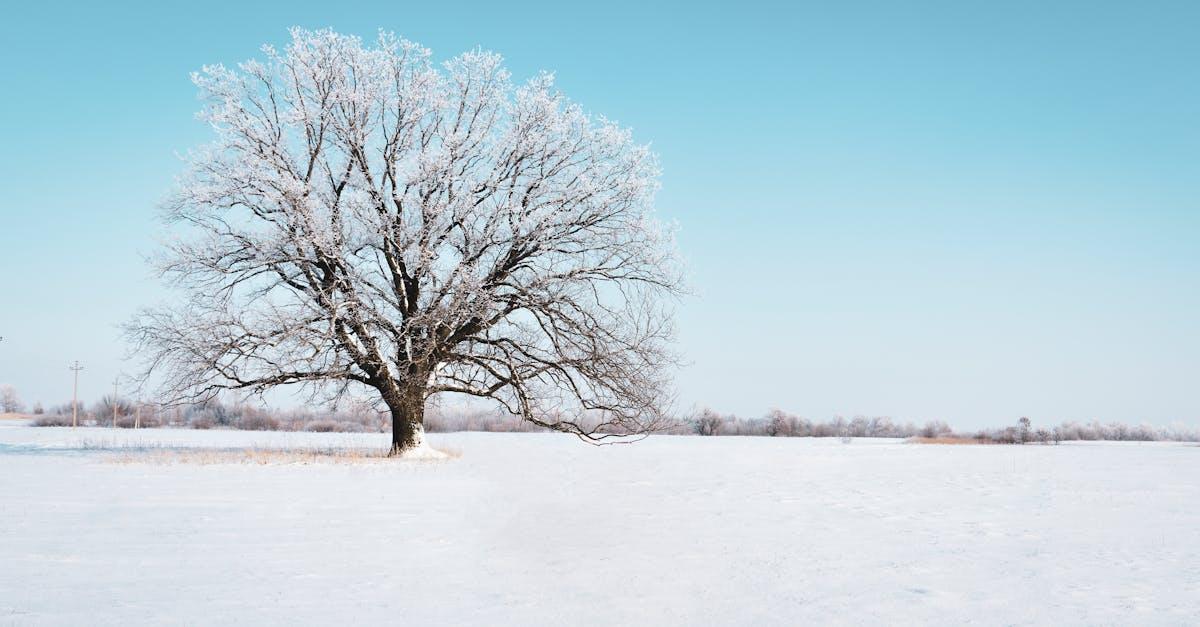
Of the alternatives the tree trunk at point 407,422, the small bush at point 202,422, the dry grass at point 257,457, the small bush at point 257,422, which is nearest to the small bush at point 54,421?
the small bush at point 202,422

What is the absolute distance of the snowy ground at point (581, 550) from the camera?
21.2 ft

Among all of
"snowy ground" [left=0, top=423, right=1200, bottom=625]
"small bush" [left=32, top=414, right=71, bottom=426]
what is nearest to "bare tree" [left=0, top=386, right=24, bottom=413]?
"small bush" [left=32, top=414, right=71, bottom=426]

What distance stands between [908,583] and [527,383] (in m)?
15.3

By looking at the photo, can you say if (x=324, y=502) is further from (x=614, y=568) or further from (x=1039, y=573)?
(x=1039, y=573)

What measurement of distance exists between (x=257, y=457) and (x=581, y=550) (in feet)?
44.6

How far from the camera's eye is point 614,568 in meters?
7.99

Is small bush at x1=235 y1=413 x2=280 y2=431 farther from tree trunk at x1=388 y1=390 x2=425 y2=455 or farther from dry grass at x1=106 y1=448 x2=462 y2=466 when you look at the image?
tree trunk at x1=388 y1=390 x2=425 y2=455

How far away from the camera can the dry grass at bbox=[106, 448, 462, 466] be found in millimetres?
19156

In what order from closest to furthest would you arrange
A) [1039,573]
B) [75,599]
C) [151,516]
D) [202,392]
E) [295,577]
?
[75,599]
[295,577]
[1039,573]
[151,516]
[202,392]

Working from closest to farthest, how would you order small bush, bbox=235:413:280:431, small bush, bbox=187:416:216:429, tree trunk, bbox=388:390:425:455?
1. tree trunk, bbox=388:390:425:455
2. small bush, bbox=187:416:216:429
3. small bush, bbox=235:413:280:431

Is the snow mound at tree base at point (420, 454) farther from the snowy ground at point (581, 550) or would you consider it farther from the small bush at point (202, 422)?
the small bush at point (202, 422)

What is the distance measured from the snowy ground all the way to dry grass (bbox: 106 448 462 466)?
85.2 inches

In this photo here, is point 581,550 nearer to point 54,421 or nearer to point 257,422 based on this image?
point 257,422

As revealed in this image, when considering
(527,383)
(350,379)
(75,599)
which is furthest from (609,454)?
(75,599)
